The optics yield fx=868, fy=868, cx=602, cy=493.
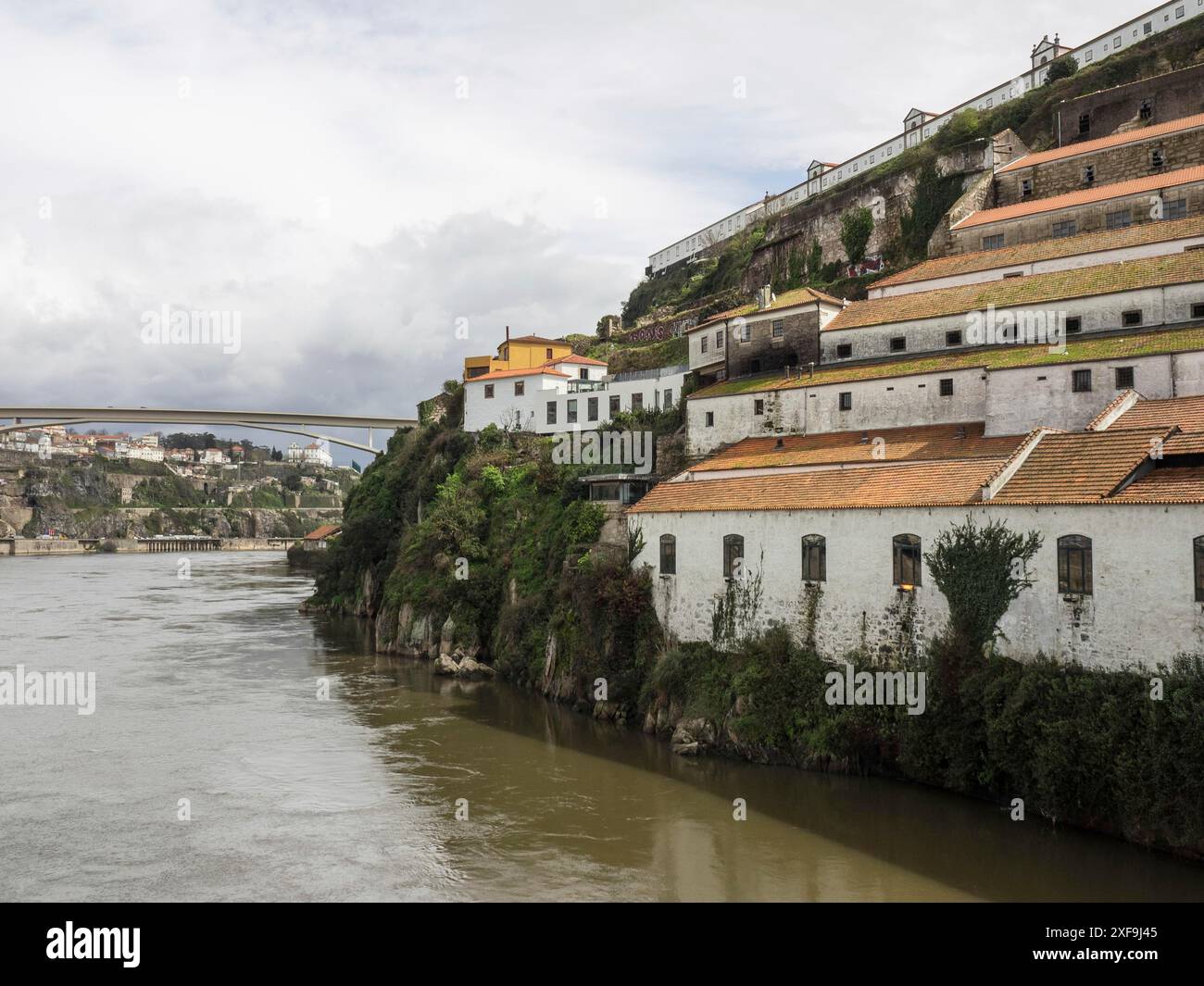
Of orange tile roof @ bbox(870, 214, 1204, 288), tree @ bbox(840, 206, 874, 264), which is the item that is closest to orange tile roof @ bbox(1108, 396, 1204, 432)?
orange tile roof @ bbox(870, 214, 1204, 288)

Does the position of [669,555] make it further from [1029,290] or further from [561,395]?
[561,395]

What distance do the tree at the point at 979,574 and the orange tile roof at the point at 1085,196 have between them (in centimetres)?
2455

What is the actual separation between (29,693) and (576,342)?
45.1 m

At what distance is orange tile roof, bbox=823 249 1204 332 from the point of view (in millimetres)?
27891

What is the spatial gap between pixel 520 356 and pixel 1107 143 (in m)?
33.1

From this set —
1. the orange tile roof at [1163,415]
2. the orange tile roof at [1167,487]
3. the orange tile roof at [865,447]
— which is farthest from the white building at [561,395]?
the orange tile roof at [1167,487]

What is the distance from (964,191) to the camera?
44250mm

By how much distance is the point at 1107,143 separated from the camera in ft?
133

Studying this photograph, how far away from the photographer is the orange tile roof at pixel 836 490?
21.4 metres

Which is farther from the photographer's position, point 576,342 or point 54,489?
point 54,489

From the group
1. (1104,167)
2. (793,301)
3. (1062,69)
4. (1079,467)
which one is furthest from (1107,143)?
(1079,467)
